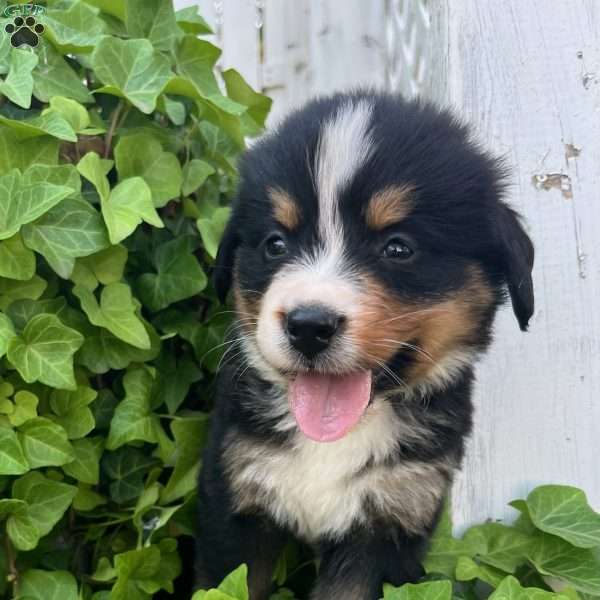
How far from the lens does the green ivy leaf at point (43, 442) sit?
243 centimetres

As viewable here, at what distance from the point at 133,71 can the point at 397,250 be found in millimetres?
900

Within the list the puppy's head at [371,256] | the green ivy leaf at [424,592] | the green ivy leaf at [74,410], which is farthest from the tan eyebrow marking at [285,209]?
the green ivy leaf at [424,592]

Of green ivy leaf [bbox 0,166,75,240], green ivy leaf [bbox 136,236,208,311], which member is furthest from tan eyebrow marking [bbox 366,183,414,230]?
green ivy leaf [bbox 0,166,75,240]

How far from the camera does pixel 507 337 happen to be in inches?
119

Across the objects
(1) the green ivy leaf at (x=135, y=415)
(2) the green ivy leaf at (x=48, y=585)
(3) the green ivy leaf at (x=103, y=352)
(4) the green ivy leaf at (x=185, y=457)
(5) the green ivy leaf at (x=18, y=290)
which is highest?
(5) the green ivy leaf at (x=18, y=290)

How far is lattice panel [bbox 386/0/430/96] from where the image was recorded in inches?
135

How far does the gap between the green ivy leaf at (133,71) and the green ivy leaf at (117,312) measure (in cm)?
50

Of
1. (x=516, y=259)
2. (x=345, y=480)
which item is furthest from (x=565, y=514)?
(x=516, y=259)

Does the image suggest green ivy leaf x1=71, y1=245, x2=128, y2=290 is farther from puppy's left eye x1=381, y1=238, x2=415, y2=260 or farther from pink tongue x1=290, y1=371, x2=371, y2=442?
puppy's left eye x1=381, y1=238, x2=415, y2=260

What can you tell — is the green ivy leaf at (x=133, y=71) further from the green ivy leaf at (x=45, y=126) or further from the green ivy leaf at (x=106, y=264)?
the green ivy leaf at (x=106, y=264)

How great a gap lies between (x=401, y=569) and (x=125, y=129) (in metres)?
1.45

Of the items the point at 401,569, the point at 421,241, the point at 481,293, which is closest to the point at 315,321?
the point at 421,241

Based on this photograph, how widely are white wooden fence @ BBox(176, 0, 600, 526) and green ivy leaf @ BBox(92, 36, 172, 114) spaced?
0.96 meters

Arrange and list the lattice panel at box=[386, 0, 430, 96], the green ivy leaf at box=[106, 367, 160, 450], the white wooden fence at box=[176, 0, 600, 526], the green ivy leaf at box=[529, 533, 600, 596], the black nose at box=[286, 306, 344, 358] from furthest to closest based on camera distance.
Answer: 1. the lattice panel at box=[386, 0, 430, 96]
2. the white wooden fence at box=[176, 0, 600, 526]
3. the green ivy leaf at box=[529, 533, 600, 596]
4. the green ivy leaf at box=[106, 367, 160, 450]
5. the black nose at box=[286, 306, 344, 358]
